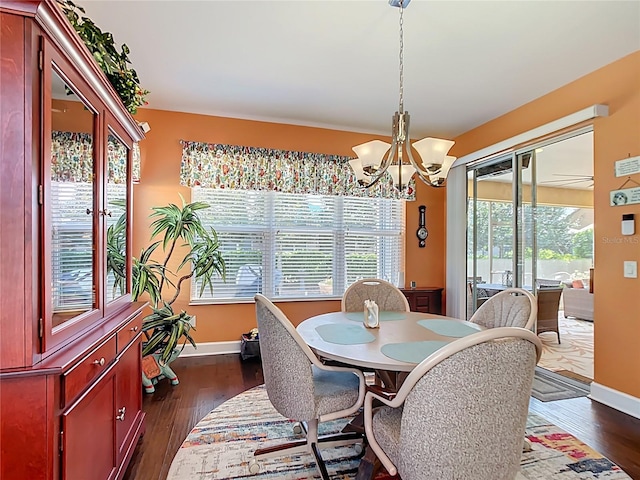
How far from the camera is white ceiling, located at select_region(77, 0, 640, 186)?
7.30ft

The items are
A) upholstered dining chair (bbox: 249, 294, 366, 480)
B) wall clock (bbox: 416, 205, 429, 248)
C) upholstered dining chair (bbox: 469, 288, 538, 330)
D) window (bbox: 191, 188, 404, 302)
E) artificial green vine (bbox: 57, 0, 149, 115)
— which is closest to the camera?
artificial green vine (bbox: 57, 0, 149, 115)

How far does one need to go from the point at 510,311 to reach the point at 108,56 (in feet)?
8.89

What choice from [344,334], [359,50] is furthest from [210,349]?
[359,50]

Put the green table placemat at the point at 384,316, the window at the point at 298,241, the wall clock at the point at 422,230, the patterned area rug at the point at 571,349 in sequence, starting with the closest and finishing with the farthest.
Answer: the green table placemat at the point at 384,316
the patterned area rug at the point at 571,349
the window at the point at 298,241
the wall clock at the point at 422,230

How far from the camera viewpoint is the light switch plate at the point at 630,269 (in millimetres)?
2641

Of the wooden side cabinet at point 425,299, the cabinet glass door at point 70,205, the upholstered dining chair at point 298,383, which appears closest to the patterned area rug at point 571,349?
the wooden side cabinet at point 425,299

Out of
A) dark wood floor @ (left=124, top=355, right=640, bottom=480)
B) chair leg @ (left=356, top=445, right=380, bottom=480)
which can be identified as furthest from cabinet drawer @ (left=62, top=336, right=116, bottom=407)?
chair leg @ (left=356, top=445, right=380, bottom=480)

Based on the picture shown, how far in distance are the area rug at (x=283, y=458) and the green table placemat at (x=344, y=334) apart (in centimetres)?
71

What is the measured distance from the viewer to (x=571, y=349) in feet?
12.4

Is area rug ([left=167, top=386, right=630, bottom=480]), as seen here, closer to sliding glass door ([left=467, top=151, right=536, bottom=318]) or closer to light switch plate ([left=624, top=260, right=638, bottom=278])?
light switch plate ([left=624, top=260, right=638, bottom=278])

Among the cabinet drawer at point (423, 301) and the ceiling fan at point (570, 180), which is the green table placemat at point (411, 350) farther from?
the cabinet drawer at point (423, 301)

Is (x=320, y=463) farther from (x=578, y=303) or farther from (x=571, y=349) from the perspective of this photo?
(x=571, y=349)

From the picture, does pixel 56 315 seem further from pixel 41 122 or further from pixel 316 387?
pixel 316 387

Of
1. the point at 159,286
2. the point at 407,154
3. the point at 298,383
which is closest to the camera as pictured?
the point at 298,383
